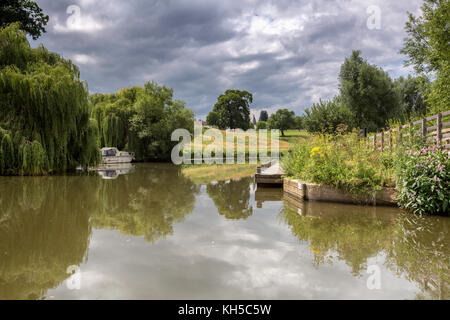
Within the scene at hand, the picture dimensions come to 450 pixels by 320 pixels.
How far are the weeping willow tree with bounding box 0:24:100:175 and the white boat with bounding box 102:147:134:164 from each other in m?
10.2

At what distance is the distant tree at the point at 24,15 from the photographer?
21.8m

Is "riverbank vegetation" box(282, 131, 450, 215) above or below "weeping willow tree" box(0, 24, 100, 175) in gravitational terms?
below

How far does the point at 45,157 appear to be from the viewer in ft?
52.0

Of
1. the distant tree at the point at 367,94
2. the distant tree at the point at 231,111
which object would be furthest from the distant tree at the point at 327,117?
the distant tree at the point at 231,111

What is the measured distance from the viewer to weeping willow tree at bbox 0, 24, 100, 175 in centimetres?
1528

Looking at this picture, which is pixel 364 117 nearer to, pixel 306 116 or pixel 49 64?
pixel 306 116

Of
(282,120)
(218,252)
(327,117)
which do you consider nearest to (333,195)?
(218,252)

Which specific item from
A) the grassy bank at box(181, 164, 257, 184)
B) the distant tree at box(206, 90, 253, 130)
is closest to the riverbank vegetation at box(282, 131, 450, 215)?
the grassy bank at box(181, 164, 257, 184)

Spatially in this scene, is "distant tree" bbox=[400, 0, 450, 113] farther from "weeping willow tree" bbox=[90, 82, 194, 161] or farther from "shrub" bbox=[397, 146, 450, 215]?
"weeping willow tree" bbox=[90, 82, 194, 161]

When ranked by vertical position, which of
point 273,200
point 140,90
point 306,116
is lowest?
point 273,200

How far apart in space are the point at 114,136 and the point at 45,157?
630 inches

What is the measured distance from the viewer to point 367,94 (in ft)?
118

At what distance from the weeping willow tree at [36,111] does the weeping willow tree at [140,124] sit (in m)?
13.2

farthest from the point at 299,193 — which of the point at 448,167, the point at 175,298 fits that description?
the point at 175,298
